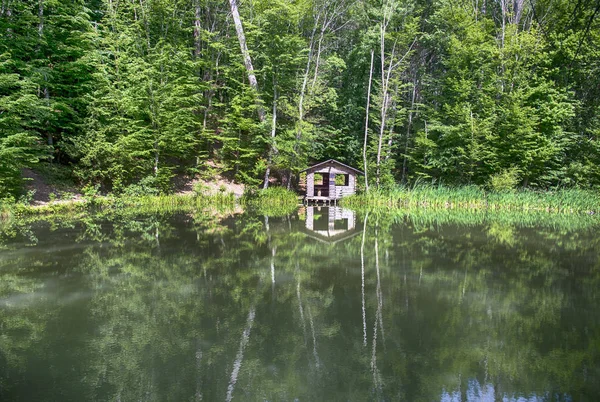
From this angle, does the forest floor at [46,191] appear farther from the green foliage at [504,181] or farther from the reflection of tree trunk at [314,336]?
the green foliage at [504,181]

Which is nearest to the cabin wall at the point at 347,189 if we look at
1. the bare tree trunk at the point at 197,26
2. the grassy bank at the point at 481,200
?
the grassy bank at the point at 481,200

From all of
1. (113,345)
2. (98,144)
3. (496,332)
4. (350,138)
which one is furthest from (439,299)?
(350,138)

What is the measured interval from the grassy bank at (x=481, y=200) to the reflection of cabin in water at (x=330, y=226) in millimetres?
3780

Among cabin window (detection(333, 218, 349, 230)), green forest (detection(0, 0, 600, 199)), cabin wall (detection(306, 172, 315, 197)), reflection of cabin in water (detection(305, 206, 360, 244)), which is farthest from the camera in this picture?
cabin wall (detection(306, 172, 315, 197))

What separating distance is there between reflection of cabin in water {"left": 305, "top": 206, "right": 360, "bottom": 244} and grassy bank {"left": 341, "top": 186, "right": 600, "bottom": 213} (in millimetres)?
3780

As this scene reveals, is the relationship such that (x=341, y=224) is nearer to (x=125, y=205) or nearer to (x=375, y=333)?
(x=375, y=333)

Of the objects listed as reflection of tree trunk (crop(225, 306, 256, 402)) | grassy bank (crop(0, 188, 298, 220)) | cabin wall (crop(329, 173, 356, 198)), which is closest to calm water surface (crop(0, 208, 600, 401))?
reflection of tree trunk (crop(225, 306, 256, 402))

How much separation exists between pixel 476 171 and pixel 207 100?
15709 mm

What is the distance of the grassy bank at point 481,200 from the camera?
18.4m

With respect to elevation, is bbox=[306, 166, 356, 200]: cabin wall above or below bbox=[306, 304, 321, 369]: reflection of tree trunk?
above

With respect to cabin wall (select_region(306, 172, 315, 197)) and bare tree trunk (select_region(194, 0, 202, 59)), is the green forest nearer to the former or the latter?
bare tree trunk (select_region(194, 0, 202, 59))

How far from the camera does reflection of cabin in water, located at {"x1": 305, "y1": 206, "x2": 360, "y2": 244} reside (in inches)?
435

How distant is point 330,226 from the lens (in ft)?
43.0

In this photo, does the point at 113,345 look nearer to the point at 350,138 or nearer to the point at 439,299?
the point at 439,299
